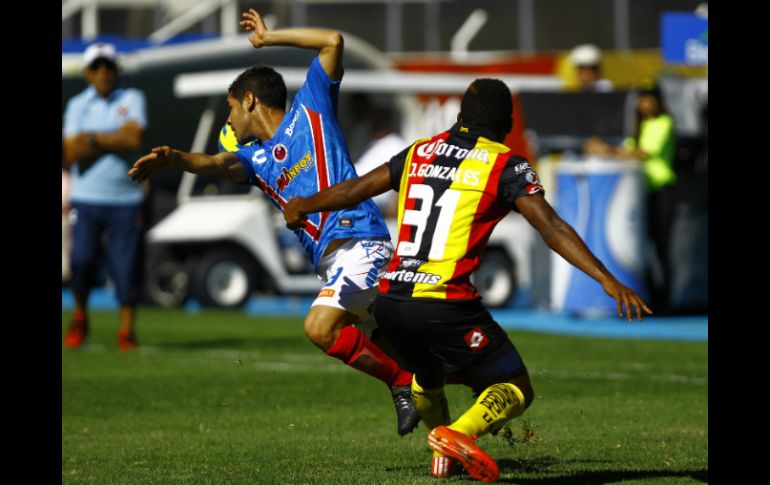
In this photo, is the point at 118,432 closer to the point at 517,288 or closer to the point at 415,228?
the point at 415,228

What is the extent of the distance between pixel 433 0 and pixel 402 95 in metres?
13.8

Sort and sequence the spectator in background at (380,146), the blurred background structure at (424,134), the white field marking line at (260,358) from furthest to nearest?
the blurred background structure at (424,134) → the spectator in background at (380,146) → the white field marking line at (260,358)

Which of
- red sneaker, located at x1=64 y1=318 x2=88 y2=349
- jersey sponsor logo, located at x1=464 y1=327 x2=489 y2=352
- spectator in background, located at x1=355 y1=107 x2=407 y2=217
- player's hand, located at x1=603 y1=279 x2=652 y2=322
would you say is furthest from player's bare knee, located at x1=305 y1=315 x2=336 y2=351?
spectator in background, located at x1=355 y1=107 x2=407 y2=217

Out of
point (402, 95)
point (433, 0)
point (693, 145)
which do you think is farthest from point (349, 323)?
point (433, 0)

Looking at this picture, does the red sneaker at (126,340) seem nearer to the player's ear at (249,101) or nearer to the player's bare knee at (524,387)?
the player's ear at (249,101)

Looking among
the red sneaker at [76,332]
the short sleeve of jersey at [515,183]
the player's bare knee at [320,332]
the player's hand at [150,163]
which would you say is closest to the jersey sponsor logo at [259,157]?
the player's hand at [150,163]

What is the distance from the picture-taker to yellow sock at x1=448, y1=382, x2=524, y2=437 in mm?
6715

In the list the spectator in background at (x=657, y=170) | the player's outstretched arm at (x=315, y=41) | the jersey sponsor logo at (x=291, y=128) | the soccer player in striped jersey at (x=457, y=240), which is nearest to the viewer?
the soccer player in striped jersey at (x=457, y=240)

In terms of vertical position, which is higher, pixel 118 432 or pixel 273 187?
pixel 273 187

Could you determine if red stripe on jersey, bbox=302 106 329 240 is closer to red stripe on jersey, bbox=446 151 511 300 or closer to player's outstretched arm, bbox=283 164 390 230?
player's outstretched arm, bbox=283 164 390 230

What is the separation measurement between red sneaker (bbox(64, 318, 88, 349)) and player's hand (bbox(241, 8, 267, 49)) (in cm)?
635

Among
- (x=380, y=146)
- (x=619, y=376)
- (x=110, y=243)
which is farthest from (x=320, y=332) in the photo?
(x=380, y=146)

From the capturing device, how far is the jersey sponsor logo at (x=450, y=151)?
6.88 meters
